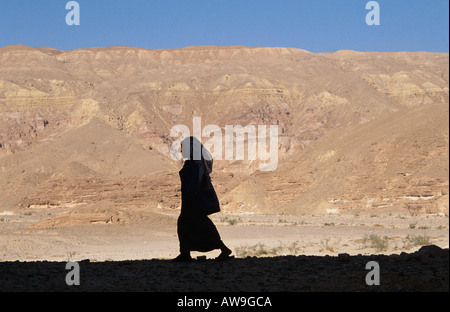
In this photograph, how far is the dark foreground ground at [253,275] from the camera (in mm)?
6691

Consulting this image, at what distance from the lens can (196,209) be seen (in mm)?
9828

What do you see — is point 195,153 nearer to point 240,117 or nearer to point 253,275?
point 253,275

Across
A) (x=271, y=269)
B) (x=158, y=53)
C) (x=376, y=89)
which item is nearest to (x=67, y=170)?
(x=376, y=89)

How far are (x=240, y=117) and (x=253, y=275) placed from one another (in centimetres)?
9706

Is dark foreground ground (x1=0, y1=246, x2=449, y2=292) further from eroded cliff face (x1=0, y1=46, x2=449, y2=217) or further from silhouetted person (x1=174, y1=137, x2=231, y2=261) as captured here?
eroded cliff face (x1=0, y1=46, x2=449, y2=217)

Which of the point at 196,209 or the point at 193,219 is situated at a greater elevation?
the point at 196,209

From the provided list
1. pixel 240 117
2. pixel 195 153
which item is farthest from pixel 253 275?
pixel 240 117

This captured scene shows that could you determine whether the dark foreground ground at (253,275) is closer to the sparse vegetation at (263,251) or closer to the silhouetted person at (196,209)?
the silhouetted person at (196,209)

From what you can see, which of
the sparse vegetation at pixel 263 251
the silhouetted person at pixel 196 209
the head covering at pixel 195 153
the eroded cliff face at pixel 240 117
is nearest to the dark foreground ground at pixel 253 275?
the silhouetted person at pixel 196 209

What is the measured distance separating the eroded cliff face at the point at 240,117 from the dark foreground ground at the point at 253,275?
2634cm
